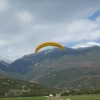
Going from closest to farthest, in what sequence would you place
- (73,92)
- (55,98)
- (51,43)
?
(55,98) → (51,43) → (73,92)

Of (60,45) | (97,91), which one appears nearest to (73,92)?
(97,91)

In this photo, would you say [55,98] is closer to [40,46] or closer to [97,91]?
[40,46]

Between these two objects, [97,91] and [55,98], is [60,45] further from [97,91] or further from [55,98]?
[97,91]

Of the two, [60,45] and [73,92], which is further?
[73,92]

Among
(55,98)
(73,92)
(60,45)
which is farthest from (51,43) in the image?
(73,92)

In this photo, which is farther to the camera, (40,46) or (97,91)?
(97,91)

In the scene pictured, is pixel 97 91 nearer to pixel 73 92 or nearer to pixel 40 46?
pixel 73 92

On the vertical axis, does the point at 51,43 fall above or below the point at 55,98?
above

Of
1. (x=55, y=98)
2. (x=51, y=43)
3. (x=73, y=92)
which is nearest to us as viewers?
(x=55, y=98)
